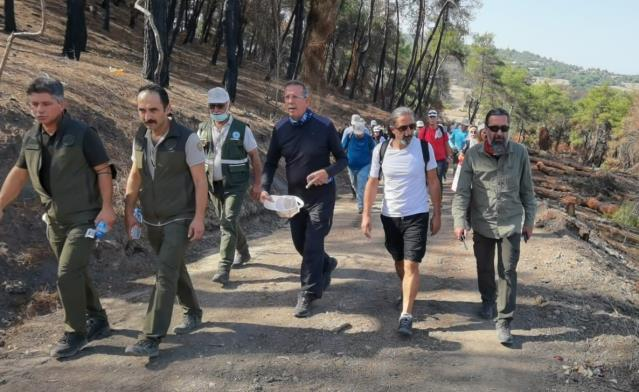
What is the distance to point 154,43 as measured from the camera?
13109 mm

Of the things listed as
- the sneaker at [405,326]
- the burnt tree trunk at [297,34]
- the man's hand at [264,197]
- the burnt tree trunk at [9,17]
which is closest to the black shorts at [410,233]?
the sneaker at [405,326]

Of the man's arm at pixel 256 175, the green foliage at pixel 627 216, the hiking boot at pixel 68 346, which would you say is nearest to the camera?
the hiking boot at pixel 68 346

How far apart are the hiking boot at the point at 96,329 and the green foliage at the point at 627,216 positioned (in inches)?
575

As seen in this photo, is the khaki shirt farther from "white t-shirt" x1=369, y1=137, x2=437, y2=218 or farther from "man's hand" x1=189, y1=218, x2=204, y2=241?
"man's hand" x1=189, y1=218, x2=204, y2=241

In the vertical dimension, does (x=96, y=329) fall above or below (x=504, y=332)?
below

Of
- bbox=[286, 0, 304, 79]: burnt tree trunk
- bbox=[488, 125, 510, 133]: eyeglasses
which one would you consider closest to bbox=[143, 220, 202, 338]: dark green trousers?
bbox=[488, 125, 510, 133]: eyeglasses

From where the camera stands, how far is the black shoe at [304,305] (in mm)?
5137

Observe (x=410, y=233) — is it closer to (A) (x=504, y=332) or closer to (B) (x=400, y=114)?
(B) (x=400, y=114)

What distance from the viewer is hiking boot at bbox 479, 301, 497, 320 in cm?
533

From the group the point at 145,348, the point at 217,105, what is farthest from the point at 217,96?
the point at 145,348

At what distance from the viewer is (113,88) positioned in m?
10.9

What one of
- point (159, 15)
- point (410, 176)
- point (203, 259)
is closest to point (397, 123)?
point (410, 176)

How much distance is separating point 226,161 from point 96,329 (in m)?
2.13

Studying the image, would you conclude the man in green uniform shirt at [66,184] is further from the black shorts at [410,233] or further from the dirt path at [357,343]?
the black shorts at [410,233]
